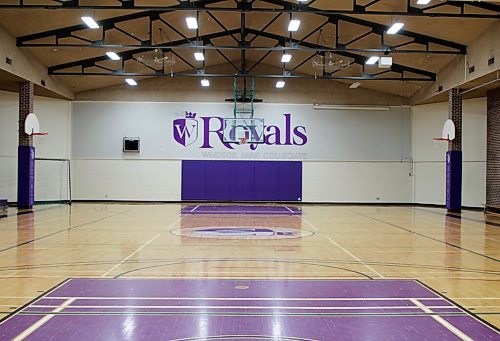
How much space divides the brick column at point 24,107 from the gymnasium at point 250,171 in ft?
0.21

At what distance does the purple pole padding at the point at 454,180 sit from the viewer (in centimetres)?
2180

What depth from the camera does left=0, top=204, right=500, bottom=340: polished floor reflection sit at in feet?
17.0

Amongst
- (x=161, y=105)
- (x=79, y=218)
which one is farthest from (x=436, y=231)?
(x=161, y=105)

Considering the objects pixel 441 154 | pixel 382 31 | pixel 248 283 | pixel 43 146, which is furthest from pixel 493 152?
pixel 43 146

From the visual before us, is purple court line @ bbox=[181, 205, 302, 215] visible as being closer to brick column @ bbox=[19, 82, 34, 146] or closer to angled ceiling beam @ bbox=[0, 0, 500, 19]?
brick column @ bbox=[19, 82, 34, 146]

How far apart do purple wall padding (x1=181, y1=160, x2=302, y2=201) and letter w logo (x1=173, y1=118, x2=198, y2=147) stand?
1262 mm

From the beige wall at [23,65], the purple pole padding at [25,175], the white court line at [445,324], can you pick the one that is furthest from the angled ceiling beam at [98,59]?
the white court line at [445,324]

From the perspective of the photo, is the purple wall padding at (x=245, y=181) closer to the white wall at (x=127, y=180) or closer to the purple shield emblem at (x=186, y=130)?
the white wall at (x=127, y=180)

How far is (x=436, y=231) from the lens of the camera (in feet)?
47.5

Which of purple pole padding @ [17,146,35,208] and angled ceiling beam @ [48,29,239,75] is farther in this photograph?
angled ceiling beam @ [48,29,239,75]

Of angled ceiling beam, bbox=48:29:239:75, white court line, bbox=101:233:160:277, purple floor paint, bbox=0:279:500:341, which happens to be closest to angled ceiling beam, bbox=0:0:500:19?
angled ceiling beam, bbox=48:29:239:75

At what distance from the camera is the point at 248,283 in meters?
7.23

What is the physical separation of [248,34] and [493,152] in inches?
487

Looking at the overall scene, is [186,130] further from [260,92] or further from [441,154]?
[441,154]
